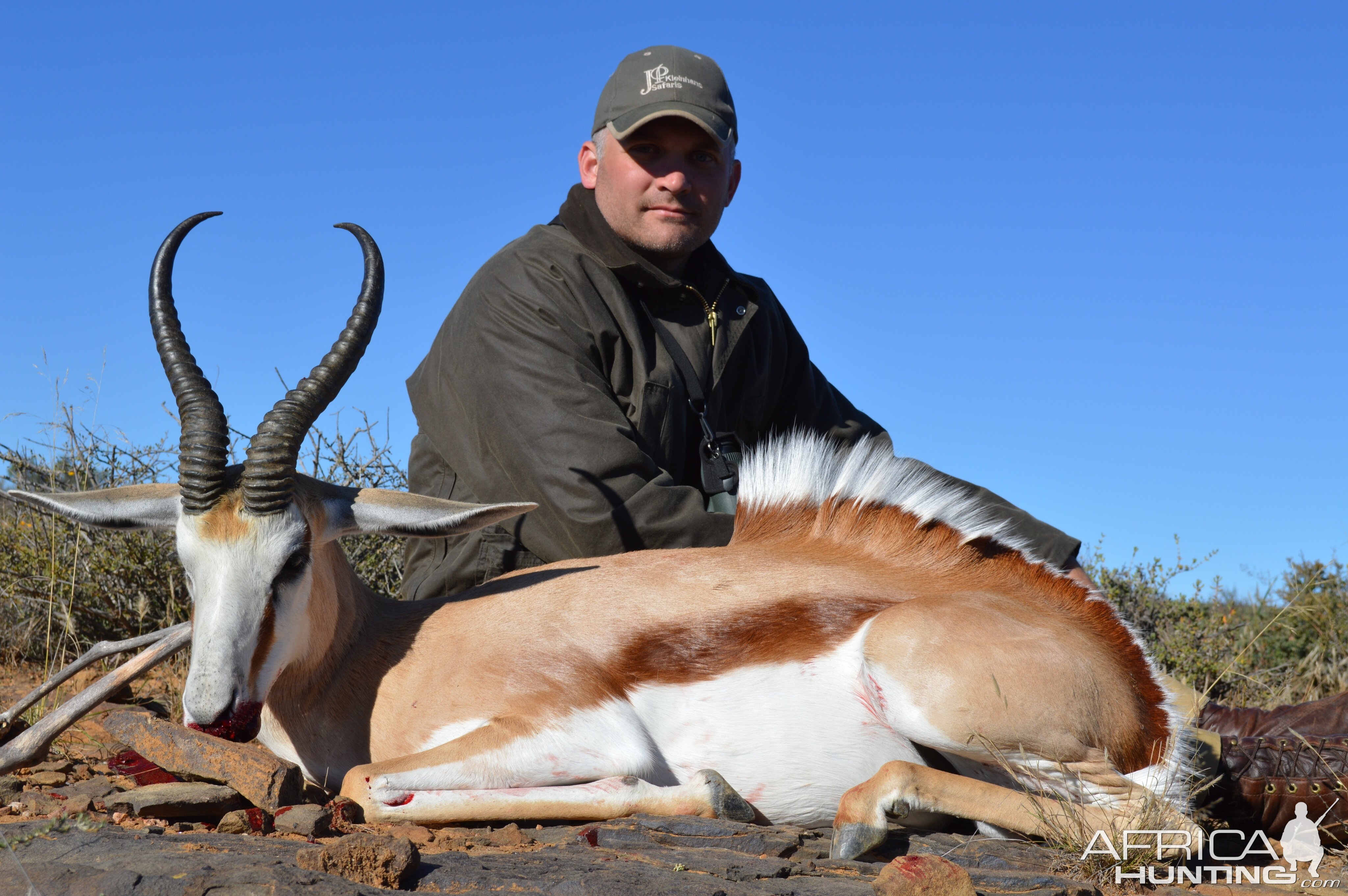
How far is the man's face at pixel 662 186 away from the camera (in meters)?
6.06

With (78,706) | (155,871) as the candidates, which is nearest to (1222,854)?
(155,871)

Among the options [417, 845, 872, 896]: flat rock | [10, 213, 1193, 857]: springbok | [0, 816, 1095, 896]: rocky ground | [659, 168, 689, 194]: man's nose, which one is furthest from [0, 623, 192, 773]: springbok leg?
[659, 168, 689, 194]: man's nose

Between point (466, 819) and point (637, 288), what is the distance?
124 inches

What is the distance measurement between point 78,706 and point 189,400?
47.9 inches

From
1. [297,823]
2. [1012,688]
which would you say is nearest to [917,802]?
[1012,688]

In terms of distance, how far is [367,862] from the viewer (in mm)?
2779

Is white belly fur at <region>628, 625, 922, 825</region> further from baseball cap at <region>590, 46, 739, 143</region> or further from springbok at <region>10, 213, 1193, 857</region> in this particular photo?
baseball cap at <region>590, 46, 739, 143</region>

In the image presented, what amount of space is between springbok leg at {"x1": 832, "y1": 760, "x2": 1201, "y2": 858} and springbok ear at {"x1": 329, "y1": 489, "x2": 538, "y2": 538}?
5.14 feet

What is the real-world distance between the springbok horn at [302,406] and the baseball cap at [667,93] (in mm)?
2153

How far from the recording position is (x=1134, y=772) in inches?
155

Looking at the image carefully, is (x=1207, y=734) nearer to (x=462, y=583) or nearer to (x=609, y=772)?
(x=609, y=772)

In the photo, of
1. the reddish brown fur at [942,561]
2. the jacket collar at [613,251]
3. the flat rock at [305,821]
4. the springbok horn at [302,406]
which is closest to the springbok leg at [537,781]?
the flat rock at [305,821]

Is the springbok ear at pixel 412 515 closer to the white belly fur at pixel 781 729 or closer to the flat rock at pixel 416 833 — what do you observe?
the white belly fur at pixel 781 729

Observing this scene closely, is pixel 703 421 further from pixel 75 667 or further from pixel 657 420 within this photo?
pixel 75 667
